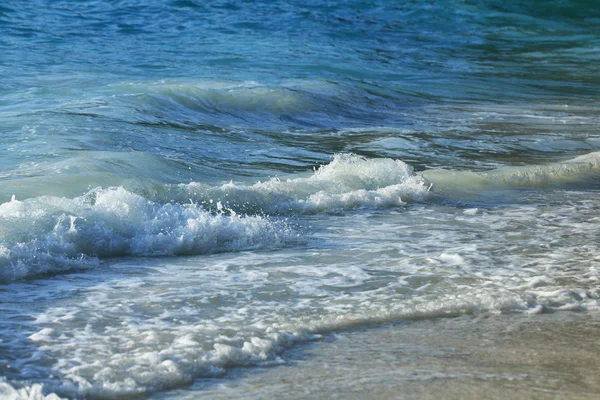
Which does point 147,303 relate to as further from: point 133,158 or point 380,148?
point 380,148

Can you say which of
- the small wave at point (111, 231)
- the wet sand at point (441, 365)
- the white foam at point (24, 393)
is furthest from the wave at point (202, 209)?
the wet sand at point (441, 365)

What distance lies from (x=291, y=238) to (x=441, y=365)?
6.50 feet

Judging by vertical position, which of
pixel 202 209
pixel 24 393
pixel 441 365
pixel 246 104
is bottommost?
pixel 441 365

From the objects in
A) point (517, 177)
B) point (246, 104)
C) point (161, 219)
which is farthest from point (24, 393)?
point (246, 104)

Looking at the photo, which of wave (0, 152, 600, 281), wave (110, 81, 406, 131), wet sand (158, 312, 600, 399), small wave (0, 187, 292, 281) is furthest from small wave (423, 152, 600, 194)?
wave (110, 81, 406, 131)

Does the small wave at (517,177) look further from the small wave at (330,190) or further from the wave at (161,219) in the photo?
the wave at (161,219)

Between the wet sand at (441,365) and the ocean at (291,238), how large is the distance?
0.04ft

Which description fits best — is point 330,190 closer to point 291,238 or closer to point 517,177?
point 291,238

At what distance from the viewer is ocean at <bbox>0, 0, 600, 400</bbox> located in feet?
10.3

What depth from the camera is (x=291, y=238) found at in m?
5.04

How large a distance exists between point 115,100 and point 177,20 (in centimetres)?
1026

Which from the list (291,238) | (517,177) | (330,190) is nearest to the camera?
(291,238)

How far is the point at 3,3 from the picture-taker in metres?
19.3

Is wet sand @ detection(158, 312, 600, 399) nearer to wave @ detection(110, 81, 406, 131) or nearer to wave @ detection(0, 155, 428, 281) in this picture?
wave @ detection(0, 155, 428, 281)
